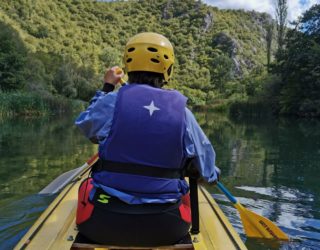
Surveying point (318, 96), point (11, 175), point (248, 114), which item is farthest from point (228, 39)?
point (11, 175)

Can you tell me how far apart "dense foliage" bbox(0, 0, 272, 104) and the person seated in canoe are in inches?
1100

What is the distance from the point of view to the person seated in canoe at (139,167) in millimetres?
1936

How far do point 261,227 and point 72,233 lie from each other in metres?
1.82

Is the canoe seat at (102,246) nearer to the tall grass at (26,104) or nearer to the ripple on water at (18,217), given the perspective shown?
the ripple on water at (18,217)

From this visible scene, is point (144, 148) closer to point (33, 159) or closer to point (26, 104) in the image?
point (33, 159)

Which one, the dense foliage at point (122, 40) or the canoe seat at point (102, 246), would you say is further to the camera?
the dense foliage at point (122, 40)

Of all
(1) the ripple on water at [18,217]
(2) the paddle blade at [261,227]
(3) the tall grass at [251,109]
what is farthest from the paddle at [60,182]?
(3) the tall grass at [251,109]

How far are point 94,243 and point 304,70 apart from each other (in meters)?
29.1

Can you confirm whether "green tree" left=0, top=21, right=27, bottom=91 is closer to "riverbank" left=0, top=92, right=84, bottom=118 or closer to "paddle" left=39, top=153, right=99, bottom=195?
"riverbank" left=0, top=92, right=84, bottom=118

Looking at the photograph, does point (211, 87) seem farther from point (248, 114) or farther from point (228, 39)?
point (248, 114)

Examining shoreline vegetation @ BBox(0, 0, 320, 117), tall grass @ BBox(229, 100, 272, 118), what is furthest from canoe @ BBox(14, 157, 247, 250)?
tall grass @ BBox(229, 100, 272, 118)

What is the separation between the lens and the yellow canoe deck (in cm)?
245

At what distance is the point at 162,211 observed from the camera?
1.95 metres

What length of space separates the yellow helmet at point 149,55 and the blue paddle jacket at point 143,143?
0.45 ft
